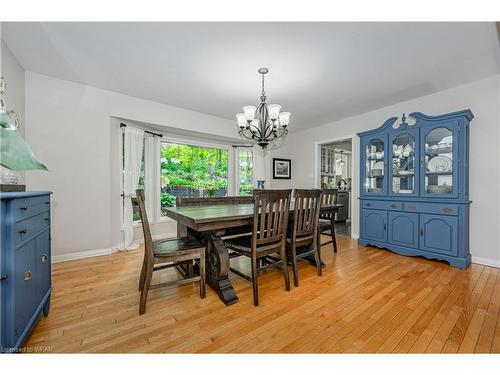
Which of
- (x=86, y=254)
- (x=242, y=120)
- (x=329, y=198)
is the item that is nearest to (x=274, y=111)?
(x=242, y=120)

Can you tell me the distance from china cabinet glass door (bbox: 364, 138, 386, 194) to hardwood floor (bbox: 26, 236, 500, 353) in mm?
1402

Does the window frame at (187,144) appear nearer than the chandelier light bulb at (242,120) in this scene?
No

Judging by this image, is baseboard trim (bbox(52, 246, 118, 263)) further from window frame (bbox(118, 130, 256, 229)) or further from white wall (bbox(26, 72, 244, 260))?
window frame (bbox(118, 130, 256, 229))

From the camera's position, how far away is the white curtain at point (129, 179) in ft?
11.1

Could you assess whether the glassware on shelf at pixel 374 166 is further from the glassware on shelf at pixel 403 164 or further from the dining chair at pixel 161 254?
the dining chair at pixel 161 254

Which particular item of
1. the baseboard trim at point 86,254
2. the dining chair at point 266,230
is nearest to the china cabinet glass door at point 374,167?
the dining chair at point 266,230

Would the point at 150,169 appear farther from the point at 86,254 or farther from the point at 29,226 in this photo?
the point at 29,226

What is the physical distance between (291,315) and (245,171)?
3549 millimetres

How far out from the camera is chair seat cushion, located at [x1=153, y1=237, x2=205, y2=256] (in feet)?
5.89

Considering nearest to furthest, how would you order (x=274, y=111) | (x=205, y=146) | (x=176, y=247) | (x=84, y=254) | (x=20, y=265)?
(x=20, y=265) → (x=176, y=247) → (x=274, y=111) → (x=84, y=254) → (x=205, y=146)

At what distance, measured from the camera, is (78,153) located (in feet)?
9.57

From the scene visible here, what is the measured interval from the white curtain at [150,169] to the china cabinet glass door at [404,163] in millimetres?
3880
